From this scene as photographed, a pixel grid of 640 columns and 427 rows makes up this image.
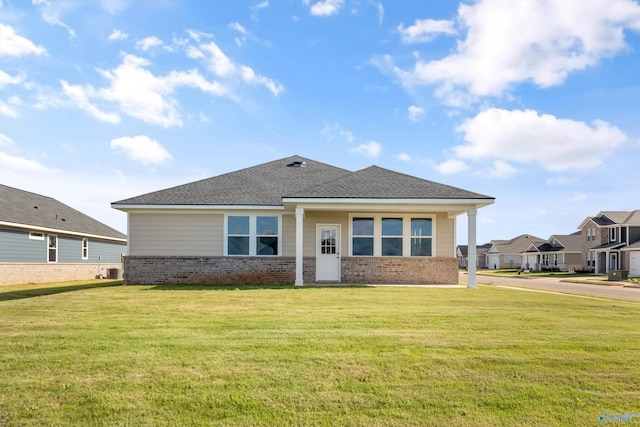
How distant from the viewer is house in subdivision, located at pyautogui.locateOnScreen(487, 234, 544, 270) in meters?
65.3

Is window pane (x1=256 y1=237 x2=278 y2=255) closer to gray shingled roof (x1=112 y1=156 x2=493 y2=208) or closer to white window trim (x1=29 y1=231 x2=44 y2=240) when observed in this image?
gray shingled roof (x1=112 y1=156 x2=493 y2=208)

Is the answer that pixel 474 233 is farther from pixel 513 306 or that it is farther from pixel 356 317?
pixel 356 317

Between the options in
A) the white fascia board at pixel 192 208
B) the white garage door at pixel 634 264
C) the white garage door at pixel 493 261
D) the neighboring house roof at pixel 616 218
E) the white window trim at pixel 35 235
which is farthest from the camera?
the white garage door at pixel 493 261

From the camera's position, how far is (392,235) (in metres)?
16.7

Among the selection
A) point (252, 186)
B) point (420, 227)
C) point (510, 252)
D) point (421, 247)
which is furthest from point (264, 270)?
point (510, 252)

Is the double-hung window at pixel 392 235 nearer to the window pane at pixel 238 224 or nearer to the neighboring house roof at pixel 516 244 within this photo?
the window pane at pixel 238 224

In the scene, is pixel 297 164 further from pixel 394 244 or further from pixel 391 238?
pixel 394 244

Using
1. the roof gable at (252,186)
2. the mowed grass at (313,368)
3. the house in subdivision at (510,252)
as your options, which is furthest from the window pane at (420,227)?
the house in subdivision at (510,252)

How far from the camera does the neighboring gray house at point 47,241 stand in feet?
62.7

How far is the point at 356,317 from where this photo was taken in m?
8.00

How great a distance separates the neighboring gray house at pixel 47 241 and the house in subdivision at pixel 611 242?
43512mm

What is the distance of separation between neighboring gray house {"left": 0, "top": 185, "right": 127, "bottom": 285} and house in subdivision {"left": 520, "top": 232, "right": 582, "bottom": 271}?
4831 centimetres

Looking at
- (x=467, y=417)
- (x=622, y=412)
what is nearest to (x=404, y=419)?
(x=467, y=417)

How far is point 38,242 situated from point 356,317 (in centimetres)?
1970
